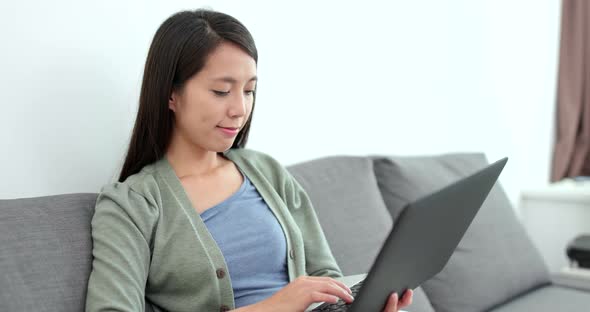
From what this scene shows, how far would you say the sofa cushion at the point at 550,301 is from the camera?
190 cm

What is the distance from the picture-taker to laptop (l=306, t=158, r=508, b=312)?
0.97 meters

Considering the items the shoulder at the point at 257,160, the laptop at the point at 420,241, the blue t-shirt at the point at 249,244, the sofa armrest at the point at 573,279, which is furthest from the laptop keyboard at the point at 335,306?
the sofa armrest at the point at 573,279

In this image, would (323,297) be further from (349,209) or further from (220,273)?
(349,209)

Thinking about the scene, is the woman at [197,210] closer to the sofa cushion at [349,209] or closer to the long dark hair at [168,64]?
the long dark hair at [168,64]

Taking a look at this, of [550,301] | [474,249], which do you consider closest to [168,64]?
[474,249]

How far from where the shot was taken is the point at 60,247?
114 cm

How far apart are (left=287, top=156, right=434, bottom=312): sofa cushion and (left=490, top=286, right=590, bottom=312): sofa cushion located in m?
0.35

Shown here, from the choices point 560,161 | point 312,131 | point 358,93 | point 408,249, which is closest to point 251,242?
point 408,249

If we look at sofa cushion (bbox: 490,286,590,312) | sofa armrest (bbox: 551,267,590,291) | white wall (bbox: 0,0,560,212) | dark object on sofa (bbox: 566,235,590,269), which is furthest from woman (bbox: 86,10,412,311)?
dark object on sofa (bbox: 566,235,590,269)

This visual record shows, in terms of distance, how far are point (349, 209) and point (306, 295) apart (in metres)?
0.62

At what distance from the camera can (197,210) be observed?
4.36 ft

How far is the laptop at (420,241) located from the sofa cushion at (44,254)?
0.42 metres

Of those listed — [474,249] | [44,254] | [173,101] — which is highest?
[173,101]

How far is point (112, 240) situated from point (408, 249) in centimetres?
52
